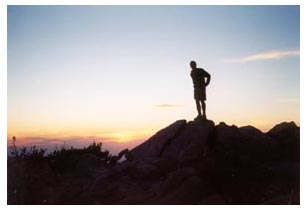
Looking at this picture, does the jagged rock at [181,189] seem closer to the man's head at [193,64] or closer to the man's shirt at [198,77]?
the man's shirt at [198,77]

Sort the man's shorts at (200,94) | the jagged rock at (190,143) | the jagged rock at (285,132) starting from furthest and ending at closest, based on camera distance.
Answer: the man's shorts at (200,94) < the jagged rock at (285,132) < the jagged rock at (190,143)

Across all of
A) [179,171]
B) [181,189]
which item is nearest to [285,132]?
[179,171]

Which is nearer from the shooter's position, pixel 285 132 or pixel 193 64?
pixel 193 64

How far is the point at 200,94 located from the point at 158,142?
165 cm

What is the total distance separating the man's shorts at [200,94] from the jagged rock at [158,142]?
2.95 feet

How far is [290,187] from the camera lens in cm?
1225

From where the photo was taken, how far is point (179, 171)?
487 inches

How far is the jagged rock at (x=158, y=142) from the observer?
14.3 meters

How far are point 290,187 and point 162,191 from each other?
9.15ft

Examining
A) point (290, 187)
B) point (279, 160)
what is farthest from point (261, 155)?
point (290, 187)

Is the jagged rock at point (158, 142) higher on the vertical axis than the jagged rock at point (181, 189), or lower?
higher

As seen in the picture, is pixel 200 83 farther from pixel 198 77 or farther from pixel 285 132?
pixel 285 132

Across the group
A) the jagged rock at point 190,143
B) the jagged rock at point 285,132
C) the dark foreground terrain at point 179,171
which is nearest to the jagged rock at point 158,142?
the dark foreground terrain at point 179,171

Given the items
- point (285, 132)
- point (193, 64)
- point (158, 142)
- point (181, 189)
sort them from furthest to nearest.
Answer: point (158, 142)
point (285, 132)
point (193, 64)
point (181, 189)
